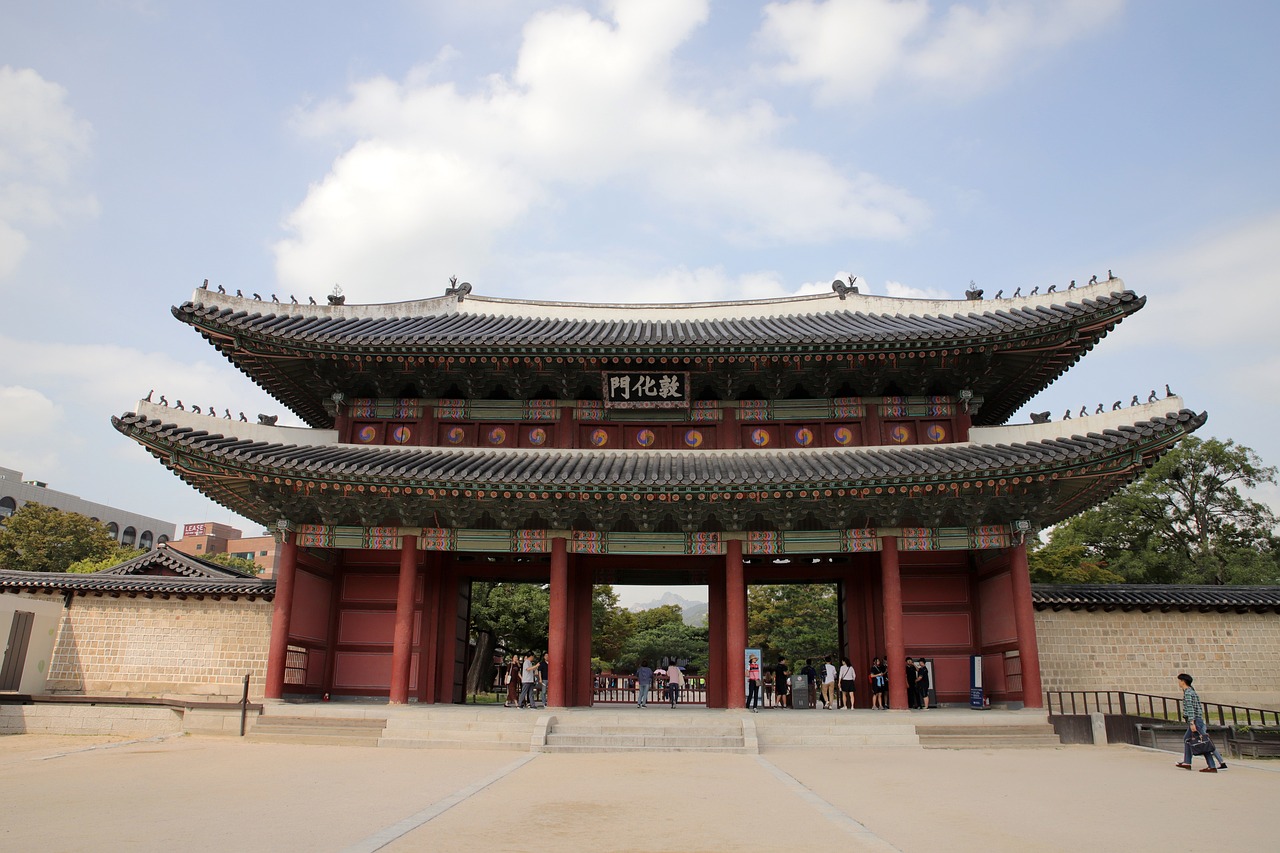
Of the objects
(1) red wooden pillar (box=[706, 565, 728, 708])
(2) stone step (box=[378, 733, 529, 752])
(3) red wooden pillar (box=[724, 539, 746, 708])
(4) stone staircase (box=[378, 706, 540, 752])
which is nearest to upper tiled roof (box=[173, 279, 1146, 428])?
(3) red wooden pillar (box=[724, 539, 746, 708])

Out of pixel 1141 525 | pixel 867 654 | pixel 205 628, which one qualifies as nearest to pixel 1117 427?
pixel 867 654

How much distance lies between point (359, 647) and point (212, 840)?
13705 mm

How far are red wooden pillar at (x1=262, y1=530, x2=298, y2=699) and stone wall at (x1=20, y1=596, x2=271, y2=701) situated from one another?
2475mm

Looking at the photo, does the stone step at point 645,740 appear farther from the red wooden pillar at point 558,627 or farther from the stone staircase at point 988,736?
the stone staircase at point 988,736

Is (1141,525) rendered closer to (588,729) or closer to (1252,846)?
(588,729)

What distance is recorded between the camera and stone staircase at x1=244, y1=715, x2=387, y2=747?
1655 centimetres

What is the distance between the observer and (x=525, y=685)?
20.4 meters

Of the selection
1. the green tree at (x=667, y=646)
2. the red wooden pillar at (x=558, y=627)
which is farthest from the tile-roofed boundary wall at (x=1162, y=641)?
the green tree at (x=667, y=646)

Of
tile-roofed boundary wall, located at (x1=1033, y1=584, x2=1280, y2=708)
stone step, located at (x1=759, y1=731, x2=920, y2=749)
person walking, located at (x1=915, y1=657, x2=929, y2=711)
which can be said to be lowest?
stone step, located at (x1=759, y1=731, x2=920, y2=749)

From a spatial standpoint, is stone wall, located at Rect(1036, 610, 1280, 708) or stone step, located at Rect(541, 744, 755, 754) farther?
stone wall, located at Rect(1036, 610, 1280, 708)

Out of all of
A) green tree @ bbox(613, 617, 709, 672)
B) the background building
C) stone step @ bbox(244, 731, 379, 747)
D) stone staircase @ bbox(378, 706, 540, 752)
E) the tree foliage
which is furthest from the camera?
the background building

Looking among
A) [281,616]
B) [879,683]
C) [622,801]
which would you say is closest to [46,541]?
[281,616]

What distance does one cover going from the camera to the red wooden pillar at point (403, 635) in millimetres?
18578

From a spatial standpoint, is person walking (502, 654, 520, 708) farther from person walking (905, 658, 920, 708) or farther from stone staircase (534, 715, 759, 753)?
person walking (905, 658, 920, 708)
